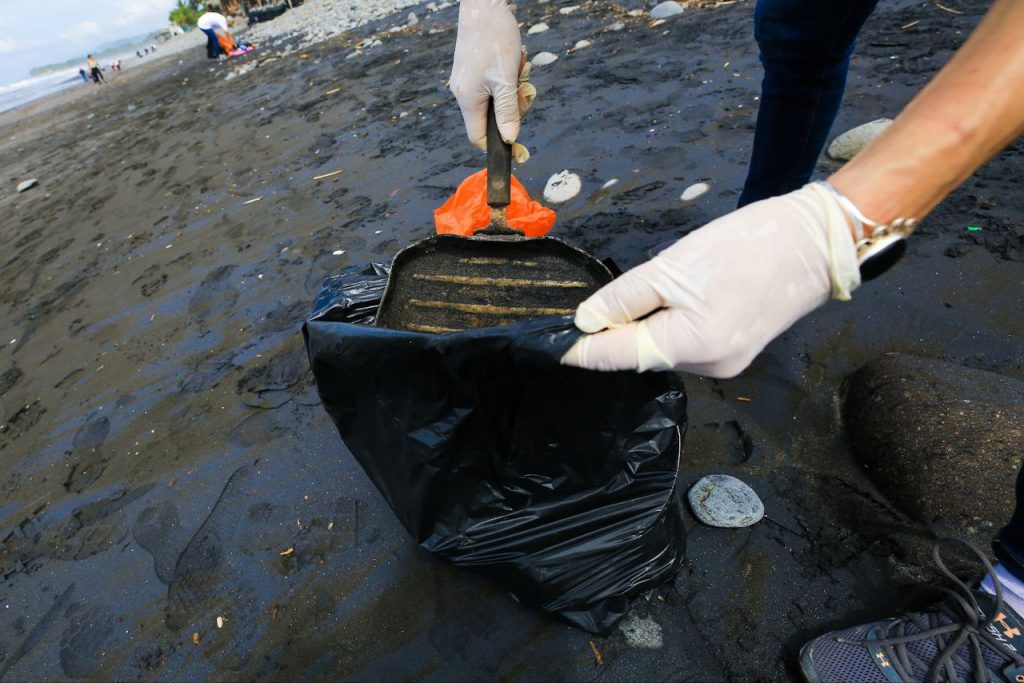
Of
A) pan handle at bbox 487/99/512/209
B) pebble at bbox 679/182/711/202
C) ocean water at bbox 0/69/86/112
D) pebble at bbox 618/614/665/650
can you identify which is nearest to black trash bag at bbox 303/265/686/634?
pebble at bbox 618/614/665/650

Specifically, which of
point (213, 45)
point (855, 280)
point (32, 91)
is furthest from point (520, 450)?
point (32, 91)

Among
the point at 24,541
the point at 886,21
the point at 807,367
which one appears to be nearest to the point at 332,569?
the point at 24,541

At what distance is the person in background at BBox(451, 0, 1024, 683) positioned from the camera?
56 centimetres

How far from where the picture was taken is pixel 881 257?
2.04 feet

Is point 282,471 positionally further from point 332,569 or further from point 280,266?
point 280,266

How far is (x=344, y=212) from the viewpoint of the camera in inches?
108

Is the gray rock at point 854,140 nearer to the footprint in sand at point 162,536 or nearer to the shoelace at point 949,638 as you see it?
the shoelace at point 949,638

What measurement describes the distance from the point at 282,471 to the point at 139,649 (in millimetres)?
495

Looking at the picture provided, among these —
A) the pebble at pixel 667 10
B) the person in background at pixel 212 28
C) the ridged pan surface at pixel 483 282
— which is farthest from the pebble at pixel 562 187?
the person in background at pixel 212 28

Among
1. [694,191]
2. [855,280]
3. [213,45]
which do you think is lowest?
[694,191]

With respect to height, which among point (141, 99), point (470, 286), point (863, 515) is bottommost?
point (863, 515)

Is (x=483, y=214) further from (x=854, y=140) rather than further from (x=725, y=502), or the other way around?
(x=854, y=140)

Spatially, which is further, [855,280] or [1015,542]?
[1015,542]

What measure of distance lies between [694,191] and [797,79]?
0.81m
